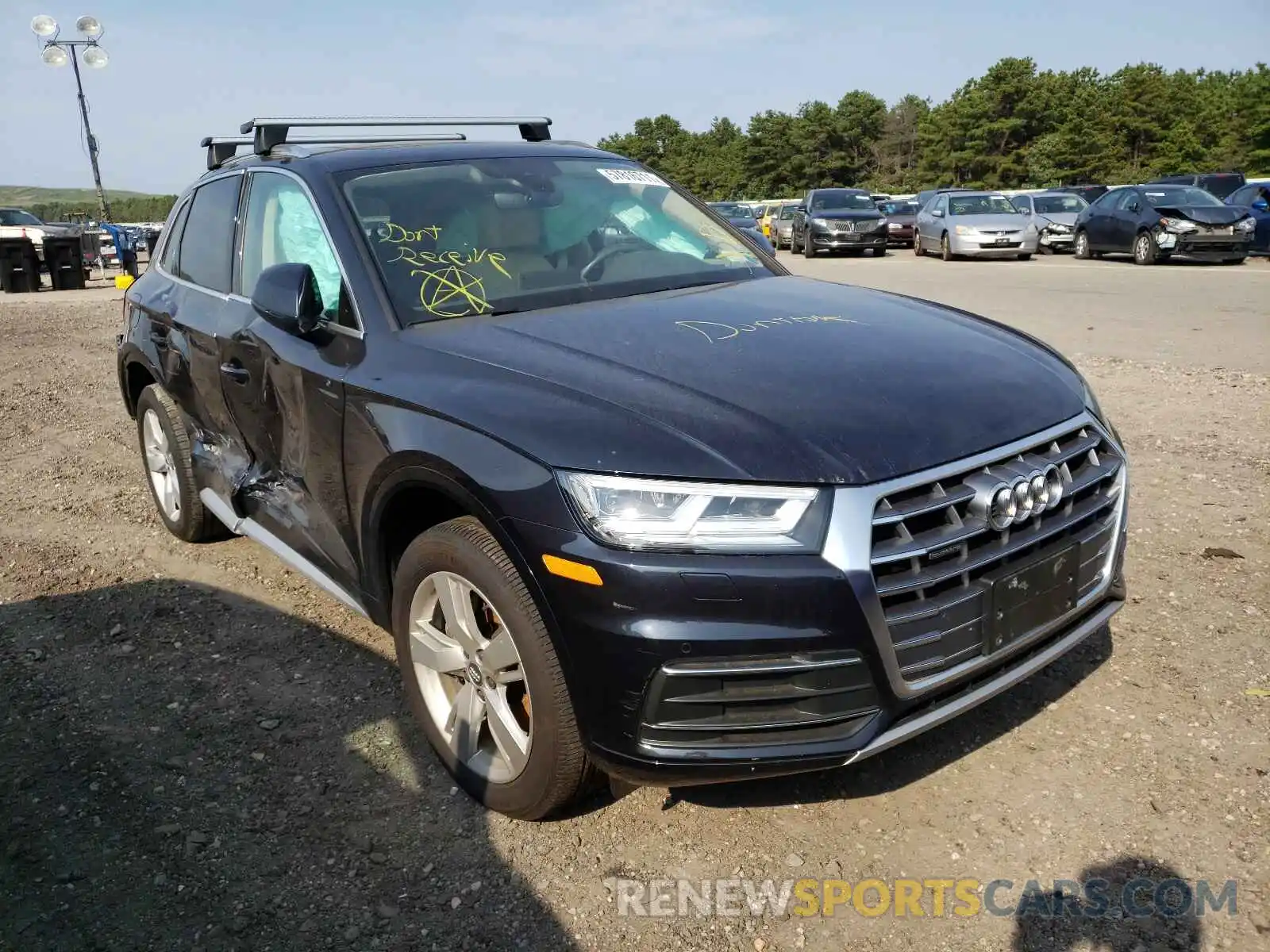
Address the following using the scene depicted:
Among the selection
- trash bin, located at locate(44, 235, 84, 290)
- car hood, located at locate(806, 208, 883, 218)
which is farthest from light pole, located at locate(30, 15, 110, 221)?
car hood, located at locate(806, 208, 883, 218)

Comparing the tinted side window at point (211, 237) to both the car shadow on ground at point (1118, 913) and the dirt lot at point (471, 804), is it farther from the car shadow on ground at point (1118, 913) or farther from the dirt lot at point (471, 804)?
the car shadow on ground at point (1118, 913)

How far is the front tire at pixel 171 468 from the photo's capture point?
4762mm

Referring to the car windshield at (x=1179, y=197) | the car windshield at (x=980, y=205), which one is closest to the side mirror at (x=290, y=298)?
the car windshield at (x=1179, y=197)

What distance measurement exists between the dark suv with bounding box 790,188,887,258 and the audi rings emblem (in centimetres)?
2318

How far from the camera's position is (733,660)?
7.34ft

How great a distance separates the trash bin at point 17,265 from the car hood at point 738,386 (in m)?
22.5

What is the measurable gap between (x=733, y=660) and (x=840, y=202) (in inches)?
1010

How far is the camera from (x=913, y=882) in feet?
8.34

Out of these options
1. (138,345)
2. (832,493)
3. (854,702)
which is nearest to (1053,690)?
(854,702)

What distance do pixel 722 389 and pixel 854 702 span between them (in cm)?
81

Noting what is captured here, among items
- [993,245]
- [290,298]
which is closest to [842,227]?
[993,245]

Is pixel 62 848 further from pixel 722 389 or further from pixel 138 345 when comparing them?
pixel 138 345

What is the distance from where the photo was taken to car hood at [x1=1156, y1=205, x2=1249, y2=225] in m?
18.5

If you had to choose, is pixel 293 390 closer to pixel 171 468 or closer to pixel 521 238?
pixel 521 238
